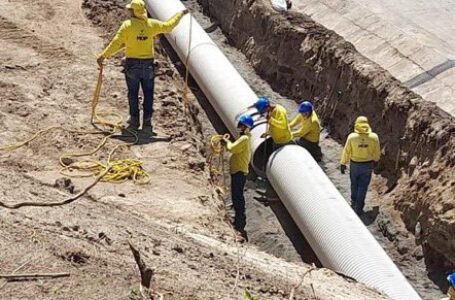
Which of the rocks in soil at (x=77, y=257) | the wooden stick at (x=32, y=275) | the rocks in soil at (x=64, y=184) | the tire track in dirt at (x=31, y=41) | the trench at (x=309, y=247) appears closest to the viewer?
the wooden stick at (x=32, y=275)

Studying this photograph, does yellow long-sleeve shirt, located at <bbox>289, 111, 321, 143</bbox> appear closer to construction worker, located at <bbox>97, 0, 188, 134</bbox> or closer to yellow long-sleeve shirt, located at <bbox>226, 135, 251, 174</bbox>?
yellow long-sleeve shirt, located at <bbox>226, 135, 251, 174</bbox>

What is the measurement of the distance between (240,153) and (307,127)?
73.3 inches

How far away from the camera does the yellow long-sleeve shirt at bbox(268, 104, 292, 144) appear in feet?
38.1

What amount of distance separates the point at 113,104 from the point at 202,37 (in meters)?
2.87

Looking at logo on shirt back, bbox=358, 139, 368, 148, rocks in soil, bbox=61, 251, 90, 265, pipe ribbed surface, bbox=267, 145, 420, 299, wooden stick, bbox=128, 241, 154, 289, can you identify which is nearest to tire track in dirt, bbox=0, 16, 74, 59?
pipe ribbed surface, bbox=267, 145, 420, 299

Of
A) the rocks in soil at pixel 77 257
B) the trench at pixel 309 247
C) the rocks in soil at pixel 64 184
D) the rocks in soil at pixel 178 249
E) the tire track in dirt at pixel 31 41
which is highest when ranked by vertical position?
the rocks in soil at pixel 77 257

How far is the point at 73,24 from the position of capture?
53.0 ft

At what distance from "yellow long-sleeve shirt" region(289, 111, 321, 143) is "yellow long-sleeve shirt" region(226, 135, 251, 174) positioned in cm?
158

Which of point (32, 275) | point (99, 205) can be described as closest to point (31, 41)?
point (99, 205)

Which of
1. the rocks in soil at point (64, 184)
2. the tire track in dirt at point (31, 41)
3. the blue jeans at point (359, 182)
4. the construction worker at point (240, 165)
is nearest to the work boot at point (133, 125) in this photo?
the construction worker at point (240, 165)

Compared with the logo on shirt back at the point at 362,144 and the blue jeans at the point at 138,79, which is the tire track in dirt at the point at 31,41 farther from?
the logo on shirt back at the point at 362,144

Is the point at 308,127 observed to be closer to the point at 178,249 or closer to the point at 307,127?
the point at 307,127

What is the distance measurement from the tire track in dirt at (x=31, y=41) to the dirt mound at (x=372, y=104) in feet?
13.0

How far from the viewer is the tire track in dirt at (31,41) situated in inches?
569
